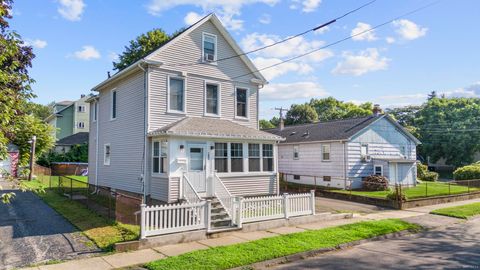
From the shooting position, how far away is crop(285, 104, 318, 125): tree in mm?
60969

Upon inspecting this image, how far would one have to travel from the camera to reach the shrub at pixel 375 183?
24.2 metres

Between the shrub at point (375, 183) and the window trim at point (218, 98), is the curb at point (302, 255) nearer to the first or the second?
the window trim at point (218, 98)

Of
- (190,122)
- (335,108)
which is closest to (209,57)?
(190,122)

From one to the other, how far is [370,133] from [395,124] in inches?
131

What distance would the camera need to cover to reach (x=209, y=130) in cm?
1603

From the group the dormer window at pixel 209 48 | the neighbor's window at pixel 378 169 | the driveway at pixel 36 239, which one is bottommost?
the driveway at pixel 36 239

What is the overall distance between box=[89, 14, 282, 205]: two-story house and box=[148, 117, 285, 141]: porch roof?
0.13ft

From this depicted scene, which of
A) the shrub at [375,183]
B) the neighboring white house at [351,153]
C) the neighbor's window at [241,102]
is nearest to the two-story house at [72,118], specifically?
the neighboring white house at [351,153]

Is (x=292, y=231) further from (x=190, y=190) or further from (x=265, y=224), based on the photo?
(x=190, y=190)

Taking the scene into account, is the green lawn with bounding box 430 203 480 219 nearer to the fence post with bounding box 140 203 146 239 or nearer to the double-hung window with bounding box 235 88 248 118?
the double-hung window with bounding box 235 88 248 118

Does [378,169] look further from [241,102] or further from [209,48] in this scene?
[209,48]

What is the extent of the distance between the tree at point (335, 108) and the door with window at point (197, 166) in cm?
4893

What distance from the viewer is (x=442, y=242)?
1195 cm

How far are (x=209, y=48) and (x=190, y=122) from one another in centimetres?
450
